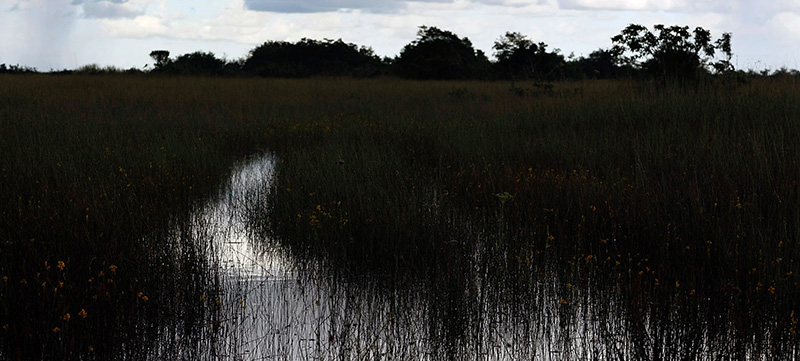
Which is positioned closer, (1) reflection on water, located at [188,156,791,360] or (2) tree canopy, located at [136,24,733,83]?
(1) reflection on water, located at [188,156,791,360]

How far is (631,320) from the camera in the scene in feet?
10.9

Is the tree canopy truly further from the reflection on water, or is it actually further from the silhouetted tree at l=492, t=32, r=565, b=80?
the reflection on water

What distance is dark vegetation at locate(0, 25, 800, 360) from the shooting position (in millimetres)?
3393

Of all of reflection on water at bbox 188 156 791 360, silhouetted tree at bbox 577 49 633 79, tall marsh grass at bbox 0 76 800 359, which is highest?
silhouetted tree at bbox 577 49 633 79

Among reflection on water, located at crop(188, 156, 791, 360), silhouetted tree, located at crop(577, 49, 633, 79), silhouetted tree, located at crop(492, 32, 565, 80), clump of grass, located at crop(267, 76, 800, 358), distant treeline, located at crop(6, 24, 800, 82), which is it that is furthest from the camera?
silhouetted tree, located at crop(577, 49, 633, 79)

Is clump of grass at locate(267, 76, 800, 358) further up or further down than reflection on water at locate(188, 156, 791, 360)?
further up

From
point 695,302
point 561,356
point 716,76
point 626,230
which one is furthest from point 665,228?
point 716,76

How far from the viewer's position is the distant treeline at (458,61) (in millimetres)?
14375

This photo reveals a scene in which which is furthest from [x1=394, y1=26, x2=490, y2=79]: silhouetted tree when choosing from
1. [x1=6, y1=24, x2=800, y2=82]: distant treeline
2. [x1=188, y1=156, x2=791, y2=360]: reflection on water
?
[x1=188, y1=156, x2=791, y2=360]: reflection on water

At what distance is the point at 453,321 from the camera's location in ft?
11.6

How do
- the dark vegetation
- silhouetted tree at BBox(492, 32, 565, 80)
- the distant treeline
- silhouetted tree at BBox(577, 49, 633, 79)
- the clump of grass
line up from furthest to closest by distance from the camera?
silhouetted tree at BBox(577, 49, 633, 79)
silhouetted tree at BBox(492, 32, 565, 80)
the distant treeline
the clump of grass
the dark vegetation

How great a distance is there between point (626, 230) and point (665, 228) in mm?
288

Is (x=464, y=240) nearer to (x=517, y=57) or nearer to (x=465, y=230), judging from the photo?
(x=465, y=230)

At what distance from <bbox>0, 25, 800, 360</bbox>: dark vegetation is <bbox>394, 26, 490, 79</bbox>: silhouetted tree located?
2382 centimetres
